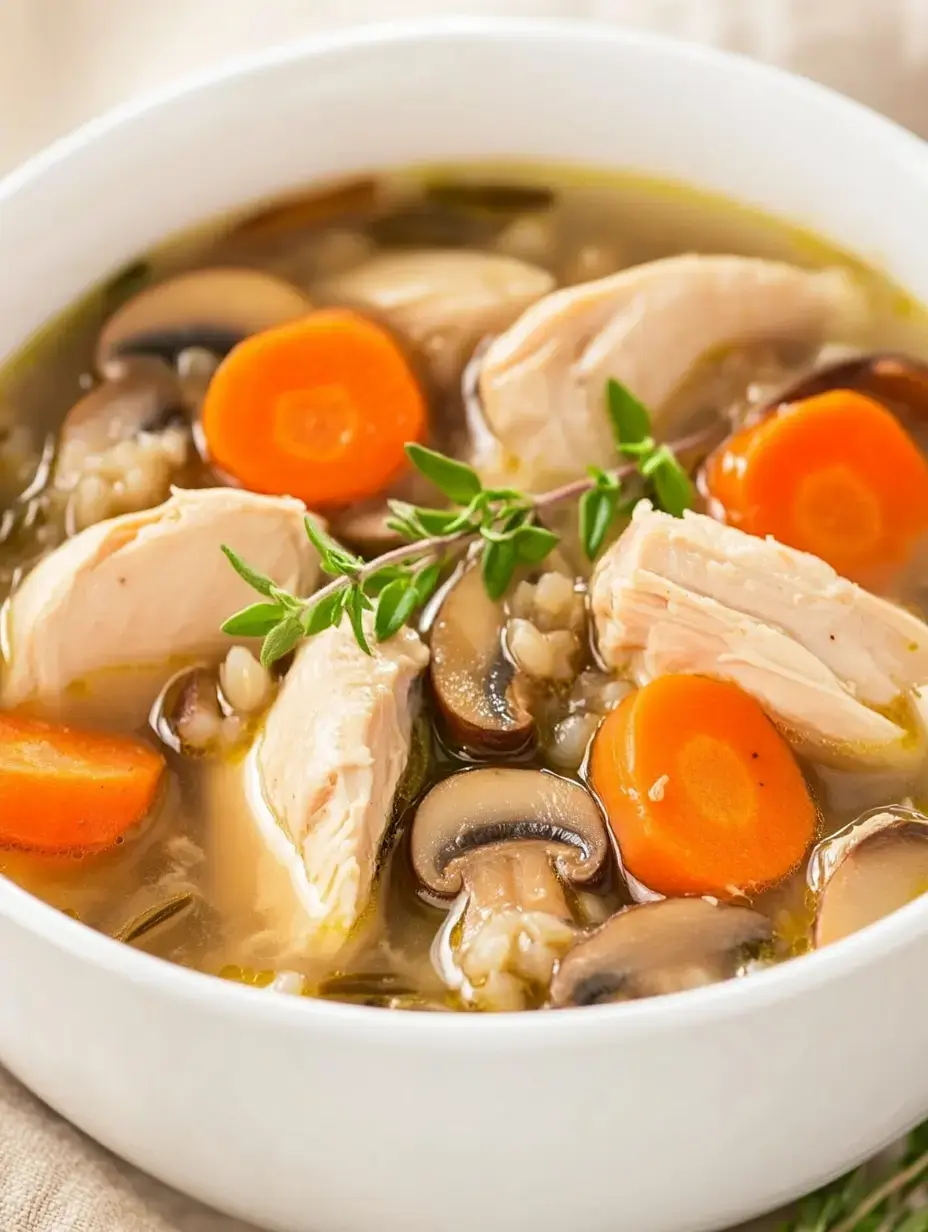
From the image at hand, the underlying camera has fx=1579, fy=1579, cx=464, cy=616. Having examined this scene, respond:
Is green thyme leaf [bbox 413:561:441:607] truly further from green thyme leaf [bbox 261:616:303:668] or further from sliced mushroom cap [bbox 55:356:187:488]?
sliced mushroom cap [bbox 55:356:187:488]

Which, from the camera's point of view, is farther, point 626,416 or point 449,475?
point 626,416

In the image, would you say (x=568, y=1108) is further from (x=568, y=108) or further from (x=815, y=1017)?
(x=568, y=108)

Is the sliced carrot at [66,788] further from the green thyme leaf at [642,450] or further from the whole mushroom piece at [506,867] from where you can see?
the green thyme leaf at [642,450]

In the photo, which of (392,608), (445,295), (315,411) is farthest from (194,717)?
(445,295)

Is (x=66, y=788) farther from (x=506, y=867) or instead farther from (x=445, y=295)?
(x=445, y=295)

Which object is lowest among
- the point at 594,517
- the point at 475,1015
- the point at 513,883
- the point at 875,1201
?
the point at 875,1201

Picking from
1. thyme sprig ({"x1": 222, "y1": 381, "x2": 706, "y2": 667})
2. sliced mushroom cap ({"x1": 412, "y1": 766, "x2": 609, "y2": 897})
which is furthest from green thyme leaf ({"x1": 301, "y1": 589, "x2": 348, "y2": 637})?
sliced mushroom cap ({"x1": 412, "y1": 766, "x2": 609, "y2": 897})
